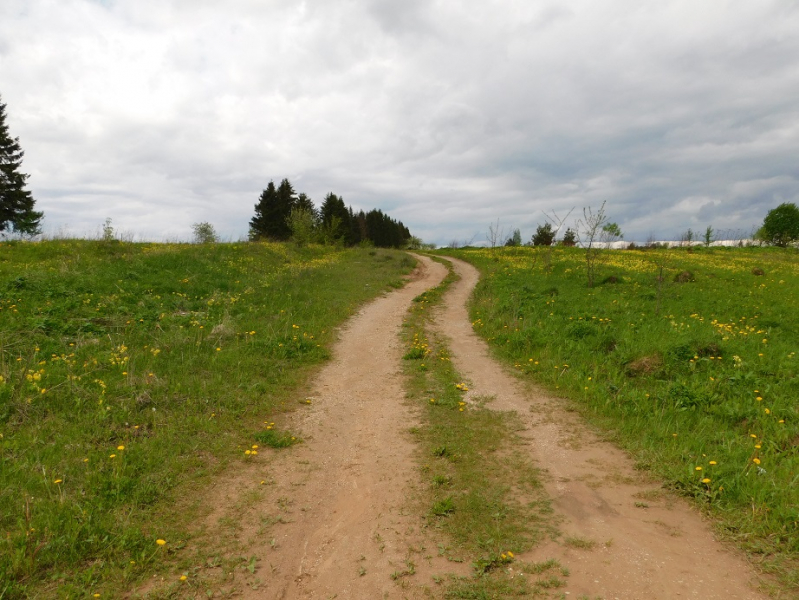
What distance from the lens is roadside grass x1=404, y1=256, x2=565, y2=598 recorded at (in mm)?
3604

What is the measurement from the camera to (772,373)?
7.71 m

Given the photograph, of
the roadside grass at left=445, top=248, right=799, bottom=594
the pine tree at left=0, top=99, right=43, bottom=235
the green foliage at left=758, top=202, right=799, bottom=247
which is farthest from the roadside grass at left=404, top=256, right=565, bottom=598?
the green foliage at left=758, top=202, right=799, bottom=247

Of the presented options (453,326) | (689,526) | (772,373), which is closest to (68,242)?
(453,326)

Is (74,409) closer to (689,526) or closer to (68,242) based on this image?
(689,526)

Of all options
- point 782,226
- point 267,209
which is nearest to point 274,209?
point 267,209

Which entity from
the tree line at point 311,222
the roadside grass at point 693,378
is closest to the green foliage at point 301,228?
the tree line at point 311,222

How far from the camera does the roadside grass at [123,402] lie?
3.76 metres

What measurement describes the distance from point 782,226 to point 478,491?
68.6m

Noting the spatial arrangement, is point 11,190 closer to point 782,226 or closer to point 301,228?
point 301,228

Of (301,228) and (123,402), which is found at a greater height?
(301,228)

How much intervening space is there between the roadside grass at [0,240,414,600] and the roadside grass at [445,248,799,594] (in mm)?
4968

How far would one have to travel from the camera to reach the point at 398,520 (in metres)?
4.34

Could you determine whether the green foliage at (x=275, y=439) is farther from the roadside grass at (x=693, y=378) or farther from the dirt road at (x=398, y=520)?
the roadside grass at (x=693, y=378)

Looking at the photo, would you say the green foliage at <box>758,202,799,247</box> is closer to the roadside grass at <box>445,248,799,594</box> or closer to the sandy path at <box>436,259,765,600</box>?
the roadside grass at <box>445,248,799,594</box>
